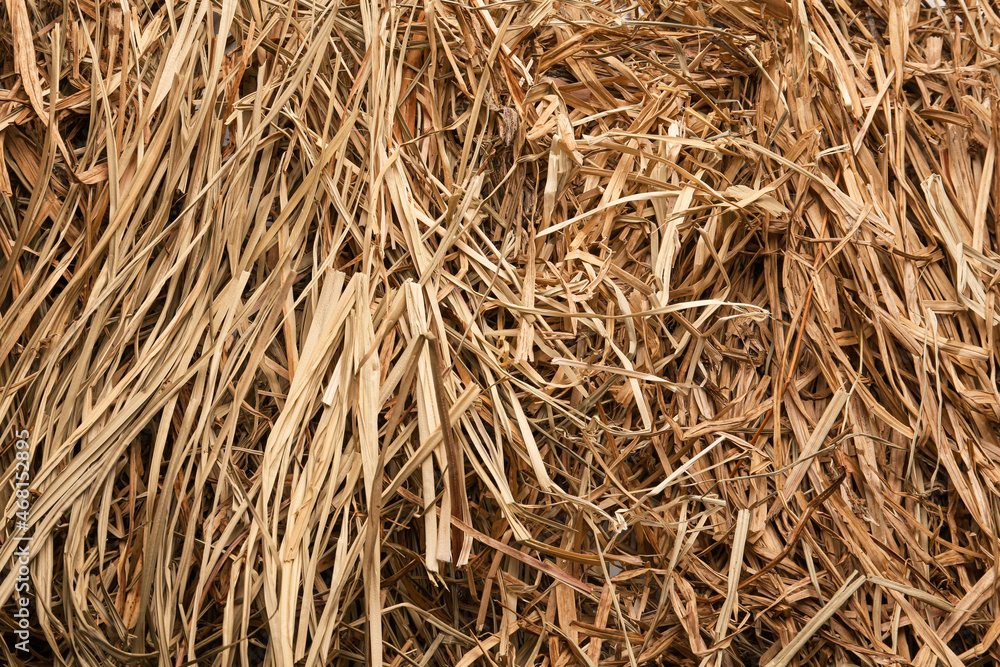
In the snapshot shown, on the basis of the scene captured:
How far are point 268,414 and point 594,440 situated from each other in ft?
0.91

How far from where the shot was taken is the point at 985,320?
0.60 metres

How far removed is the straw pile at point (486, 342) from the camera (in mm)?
527

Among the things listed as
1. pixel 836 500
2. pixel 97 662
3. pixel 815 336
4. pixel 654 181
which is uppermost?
pixel 654 181

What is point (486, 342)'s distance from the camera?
557mm

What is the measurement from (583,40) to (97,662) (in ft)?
2.26

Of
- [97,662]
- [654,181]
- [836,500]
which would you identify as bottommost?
[97,662]

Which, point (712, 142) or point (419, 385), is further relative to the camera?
point (712, 142)

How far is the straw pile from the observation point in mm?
527

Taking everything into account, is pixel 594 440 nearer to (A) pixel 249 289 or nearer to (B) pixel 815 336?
(B) pixel 815 336

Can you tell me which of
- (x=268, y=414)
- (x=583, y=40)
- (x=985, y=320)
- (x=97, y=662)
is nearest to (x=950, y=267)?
(x=985, y=320)

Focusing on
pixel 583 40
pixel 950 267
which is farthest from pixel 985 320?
pixel 583 40

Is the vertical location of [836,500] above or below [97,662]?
above

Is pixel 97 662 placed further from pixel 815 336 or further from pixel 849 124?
pixel 849 124

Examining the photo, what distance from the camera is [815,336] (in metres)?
0.60
